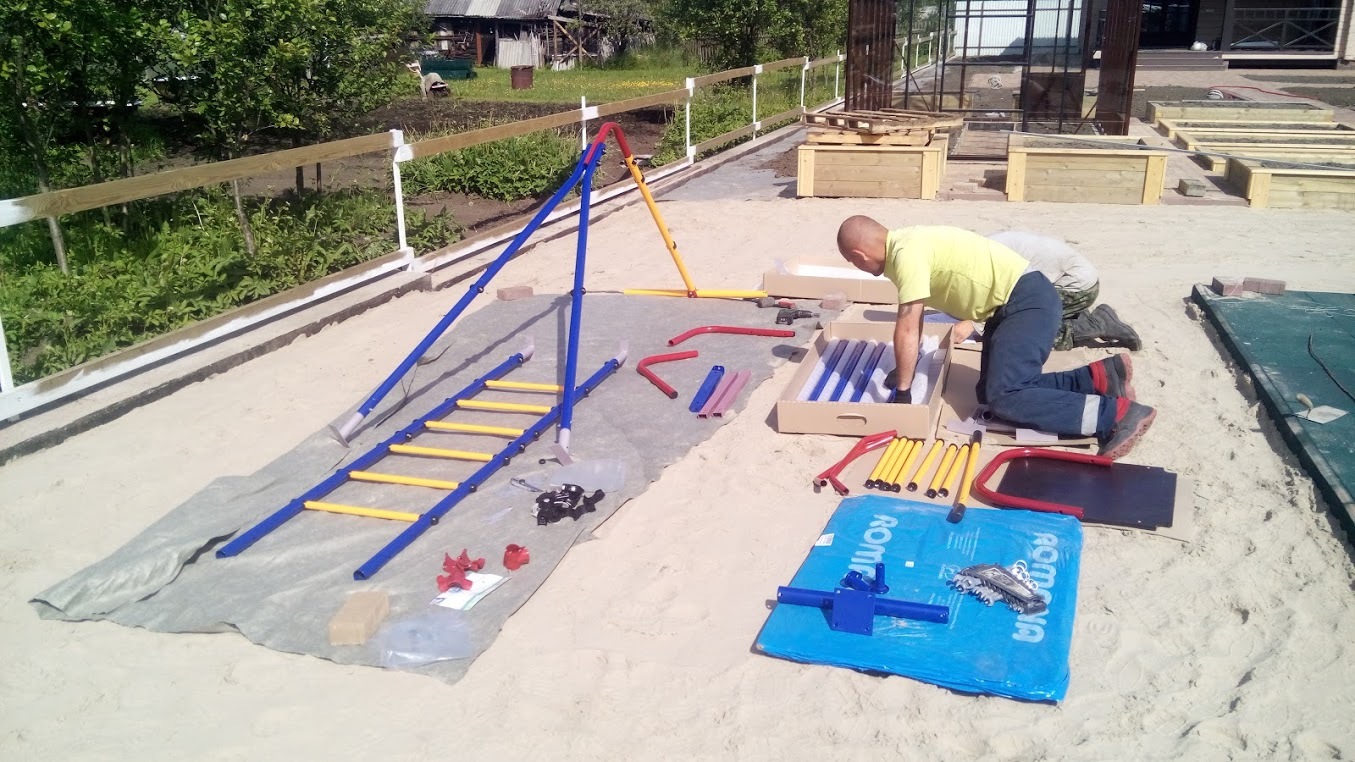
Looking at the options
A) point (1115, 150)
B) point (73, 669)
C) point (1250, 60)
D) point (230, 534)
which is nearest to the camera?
point (73, 669)

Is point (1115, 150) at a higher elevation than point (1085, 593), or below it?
higher

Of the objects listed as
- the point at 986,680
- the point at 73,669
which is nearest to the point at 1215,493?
the point at 986,680

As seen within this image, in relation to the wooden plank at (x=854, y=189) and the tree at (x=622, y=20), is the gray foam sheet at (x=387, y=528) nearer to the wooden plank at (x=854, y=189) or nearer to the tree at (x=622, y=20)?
the wooden plank at (x=854, y=189)

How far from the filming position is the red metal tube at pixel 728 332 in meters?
7.00

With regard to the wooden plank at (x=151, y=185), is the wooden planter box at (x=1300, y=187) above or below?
below

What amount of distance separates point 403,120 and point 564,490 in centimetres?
1743

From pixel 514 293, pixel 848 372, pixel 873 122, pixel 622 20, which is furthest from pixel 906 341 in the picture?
pixel 622 20

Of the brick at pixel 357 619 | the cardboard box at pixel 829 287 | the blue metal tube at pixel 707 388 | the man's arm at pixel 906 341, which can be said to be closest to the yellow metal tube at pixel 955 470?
the man's arm at pixel 906 341

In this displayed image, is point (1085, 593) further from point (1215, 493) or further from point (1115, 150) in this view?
point (1115, 150)

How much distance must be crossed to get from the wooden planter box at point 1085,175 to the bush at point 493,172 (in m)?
5.42

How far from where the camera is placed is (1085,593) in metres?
3.90

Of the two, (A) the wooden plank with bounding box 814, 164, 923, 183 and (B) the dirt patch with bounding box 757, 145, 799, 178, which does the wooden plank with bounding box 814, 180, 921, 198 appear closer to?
(A) the wooden plank with bounding box 814, 164, 923, 183

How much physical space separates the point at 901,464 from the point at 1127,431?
1124 millimetres

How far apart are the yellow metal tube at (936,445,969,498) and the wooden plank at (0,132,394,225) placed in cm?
490
